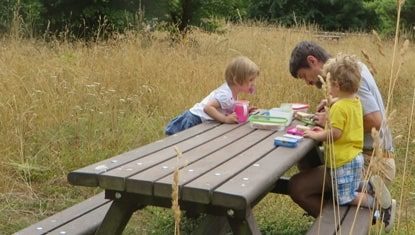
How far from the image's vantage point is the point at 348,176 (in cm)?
308

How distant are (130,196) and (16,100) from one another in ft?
9.84

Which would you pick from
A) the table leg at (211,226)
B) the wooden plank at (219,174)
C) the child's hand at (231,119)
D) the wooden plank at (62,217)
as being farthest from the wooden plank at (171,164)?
the wooden plank at (62,217)

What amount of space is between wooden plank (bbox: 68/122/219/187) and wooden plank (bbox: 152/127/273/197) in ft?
0.78

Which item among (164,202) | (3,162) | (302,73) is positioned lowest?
(3,162)

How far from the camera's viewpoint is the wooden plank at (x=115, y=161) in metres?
2.28

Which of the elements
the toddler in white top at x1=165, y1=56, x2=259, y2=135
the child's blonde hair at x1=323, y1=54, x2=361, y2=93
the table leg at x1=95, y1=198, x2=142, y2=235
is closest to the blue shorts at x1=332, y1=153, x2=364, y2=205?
the child's blonde hair at x1=323, y1=54, x2=361, y2=93

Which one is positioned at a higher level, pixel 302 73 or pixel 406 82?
pixel 302 73

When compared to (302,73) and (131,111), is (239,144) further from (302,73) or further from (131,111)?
(131,111)

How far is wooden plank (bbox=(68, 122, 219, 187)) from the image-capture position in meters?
2.28

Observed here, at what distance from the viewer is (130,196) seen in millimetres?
2359

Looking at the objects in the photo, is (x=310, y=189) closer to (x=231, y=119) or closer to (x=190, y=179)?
(x=231, y=119)

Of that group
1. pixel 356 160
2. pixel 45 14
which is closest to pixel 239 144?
pixel 356 160

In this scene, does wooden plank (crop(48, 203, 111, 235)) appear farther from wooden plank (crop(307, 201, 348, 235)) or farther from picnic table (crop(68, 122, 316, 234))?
wooden plank (crop(307, 201, 348, 235))

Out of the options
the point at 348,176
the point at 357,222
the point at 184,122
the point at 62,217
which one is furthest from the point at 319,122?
the point at 62,217
